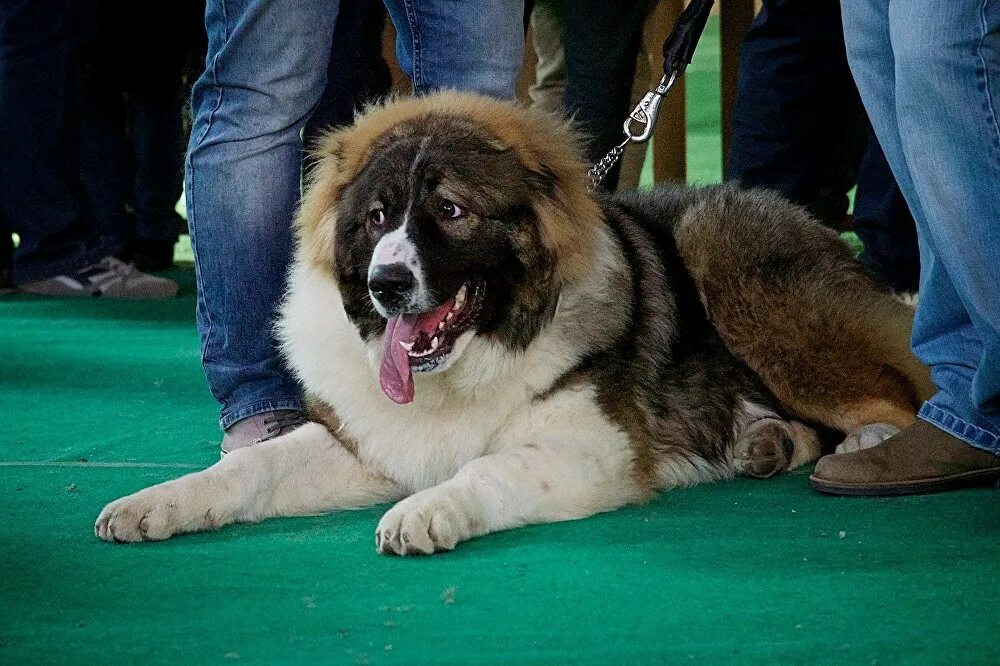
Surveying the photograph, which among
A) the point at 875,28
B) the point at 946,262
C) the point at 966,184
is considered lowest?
the point at 946,262

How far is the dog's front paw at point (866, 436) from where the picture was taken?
126 inches

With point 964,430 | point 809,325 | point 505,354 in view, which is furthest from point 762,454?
point 505,354

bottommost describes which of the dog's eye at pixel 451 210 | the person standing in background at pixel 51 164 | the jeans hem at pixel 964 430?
the person standing in background at pixel 51 164

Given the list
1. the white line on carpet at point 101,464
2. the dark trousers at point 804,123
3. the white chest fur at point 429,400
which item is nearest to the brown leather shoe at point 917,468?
the white chest fur at point 429,400

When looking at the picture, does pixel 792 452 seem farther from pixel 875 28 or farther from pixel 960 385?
pixel 875 28

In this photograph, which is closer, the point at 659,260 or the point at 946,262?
the point at 946,262

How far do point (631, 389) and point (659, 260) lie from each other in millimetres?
475

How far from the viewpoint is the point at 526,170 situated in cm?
292

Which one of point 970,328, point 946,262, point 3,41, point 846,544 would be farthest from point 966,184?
point 3,41

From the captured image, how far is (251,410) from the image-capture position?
10.7 feet

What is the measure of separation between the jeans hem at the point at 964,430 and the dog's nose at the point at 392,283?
4.15 ft

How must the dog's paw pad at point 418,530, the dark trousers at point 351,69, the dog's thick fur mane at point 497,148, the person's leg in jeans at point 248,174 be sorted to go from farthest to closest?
the dark trousers at point 351,69 → the person's leg in jeans at point 248,174 → the dog's thick fur mane at point 497,148 → the dog's paw pad at point 418,530

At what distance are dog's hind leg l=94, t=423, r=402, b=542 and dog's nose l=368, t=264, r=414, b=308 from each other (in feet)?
1.59

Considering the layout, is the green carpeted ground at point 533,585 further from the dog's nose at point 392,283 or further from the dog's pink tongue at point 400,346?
the dog's nose at point 392,283
